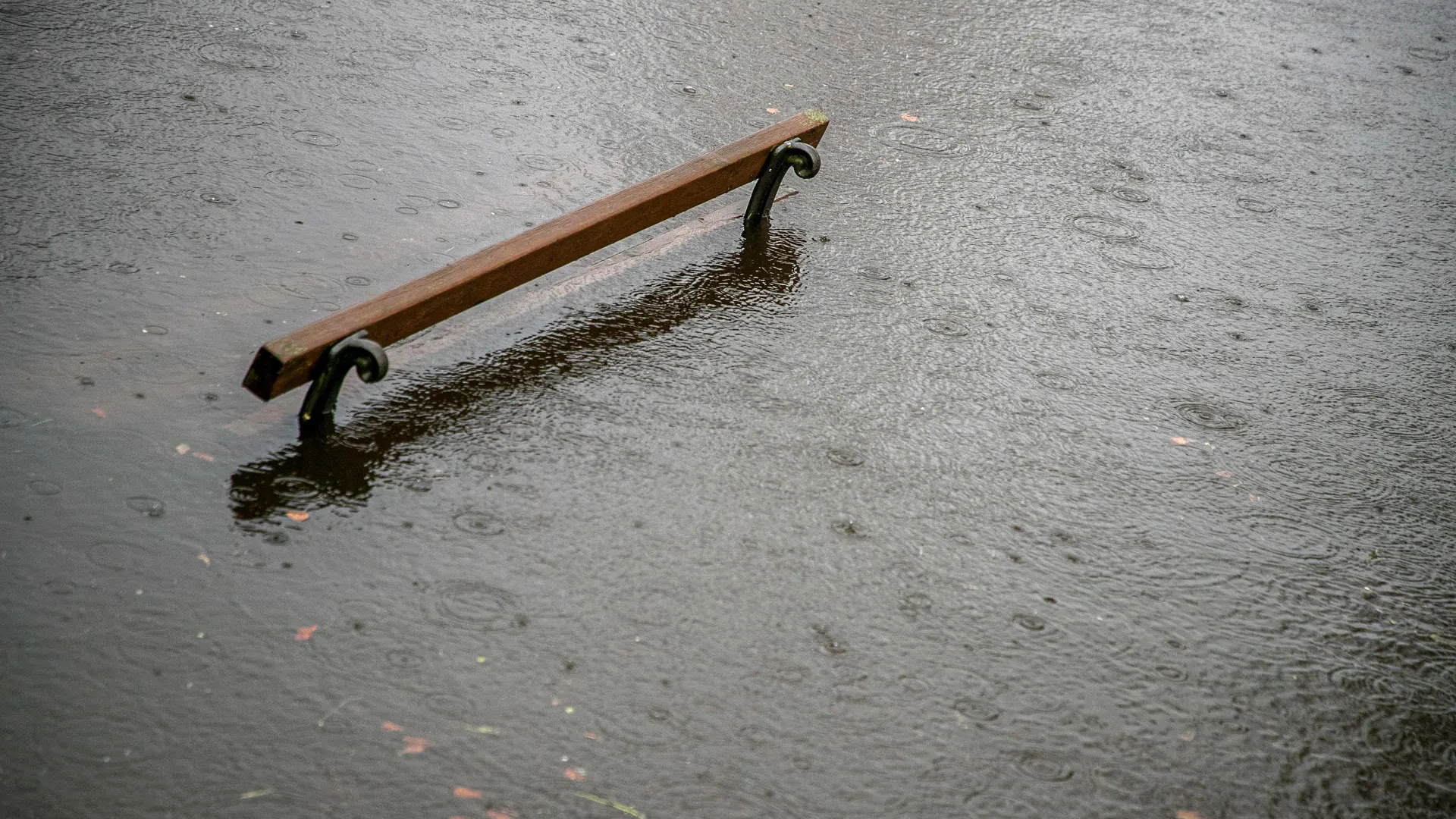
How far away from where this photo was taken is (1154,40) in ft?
21.9

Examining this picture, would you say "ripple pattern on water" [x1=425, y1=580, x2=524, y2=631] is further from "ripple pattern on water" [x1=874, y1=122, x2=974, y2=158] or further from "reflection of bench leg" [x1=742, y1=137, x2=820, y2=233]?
"ripple pattern on water" [x1=874, y1=122, x2=974, y2=158]

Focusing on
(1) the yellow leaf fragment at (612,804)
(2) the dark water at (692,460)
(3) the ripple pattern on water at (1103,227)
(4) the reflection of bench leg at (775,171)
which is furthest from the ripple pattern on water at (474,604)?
(3) the ripple pattern on water at (1103,227)

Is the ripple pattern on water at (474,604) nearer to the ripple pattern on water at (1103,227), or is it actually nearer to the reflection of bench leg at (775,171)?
the reflection of bench leg at (775,171)

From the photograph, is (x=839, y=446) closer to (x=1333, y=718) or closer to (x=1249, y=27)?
(x=1333, y=718)

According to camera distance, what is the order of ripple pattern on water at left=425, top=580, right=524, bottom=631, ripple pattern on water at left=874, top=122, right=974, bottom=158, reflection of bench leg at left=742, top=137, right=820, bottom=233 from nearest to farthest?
ripple pattern on water at left=425, top=580, right=524, bottom=631 < reflection of bench leg at left=742, top=137, right=820, bottom=233 < ripple pattern on water at left=874, top=122, right=974, bottom=158

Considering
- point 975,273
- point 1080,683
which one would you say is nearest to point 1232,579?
point 1080,683

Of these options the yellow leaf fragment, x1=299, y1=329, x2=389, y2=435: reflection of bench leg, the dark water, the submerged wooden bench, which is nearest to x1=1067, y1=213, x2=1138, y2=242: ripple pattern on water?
the dark water

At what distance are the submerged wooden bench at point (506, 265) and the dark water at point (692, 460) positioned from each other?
0.23 metres

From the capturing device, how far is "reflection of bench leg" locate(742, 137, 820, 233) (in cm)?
409

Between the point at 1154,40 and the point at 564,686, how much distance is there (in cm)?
579

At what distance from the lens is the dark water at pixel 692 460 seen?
2.41 meters

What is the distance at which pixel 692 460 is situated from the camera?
10.4 feet

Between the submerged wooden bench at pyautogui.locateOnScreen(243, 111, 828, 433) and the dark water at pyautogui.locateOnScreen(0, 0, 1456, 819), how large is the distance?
0.23 meters

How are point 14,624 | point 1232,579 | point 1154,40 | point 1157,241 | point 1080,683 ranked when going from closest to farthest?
point 14,624
point 1080,683
point 1232,579
point 1157,241
point 1154,40
